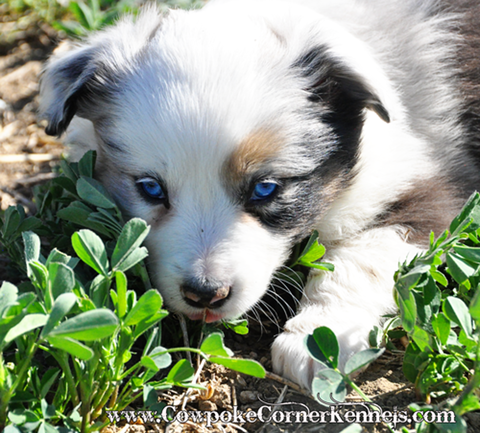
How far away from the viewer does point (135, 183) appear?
2.78 meters

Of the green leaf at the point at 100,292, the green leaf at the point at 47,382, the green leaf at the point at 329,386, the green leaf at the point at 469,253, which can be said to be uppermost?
the green leaf at the point at 100,292

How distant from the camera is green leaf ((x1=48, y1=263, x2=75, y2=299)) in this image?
1.91 metres

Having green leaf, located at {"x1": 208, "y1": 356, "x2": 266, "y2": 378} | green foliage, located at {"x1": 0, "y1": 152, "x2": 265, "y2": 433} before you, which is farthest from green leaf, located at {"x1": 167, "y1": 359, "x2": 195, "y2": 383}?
green leaf, located at {"x1": 208, "y1": 356, "x2": 266, "y2": 378}

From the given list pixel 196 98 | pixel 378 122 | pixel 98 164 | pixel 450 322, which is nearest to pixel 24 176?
pixel 98 164

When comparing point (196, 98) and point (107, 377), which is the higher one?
point (196, 98)

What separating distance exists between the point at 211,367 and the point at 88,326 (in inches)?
38.5

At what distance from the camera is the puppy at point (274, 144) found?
8.34 feet

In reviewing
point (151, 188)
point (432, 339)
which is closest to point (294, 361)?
point (432, 339)

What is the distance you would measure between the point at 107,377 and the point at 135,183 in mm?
988

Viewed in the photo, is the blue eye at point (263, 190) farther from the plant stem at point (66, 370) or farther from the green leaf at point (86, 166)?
the plant stem at point (66, 370)

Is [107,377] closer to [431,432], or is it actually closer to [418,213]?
[431,432]

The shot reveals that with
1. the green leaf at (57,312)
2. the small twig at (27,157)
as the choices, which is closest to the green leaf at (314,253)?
the green leaf at (57,312)

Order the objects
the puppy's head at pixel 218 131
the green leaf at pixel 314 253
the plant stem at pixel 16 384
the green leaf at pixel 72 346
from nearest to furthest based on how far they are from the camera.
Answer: the green leaf at pixel 72 346
the plant stem at pixel 16 384
the puppy's head at pixel 218 131
the green leaf at pixel 314 253

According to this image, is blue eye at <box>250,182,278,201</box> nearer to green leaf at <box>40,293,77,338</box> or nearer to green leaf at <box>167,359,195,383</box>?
green leaf at <box>167,359,195,383</box>
